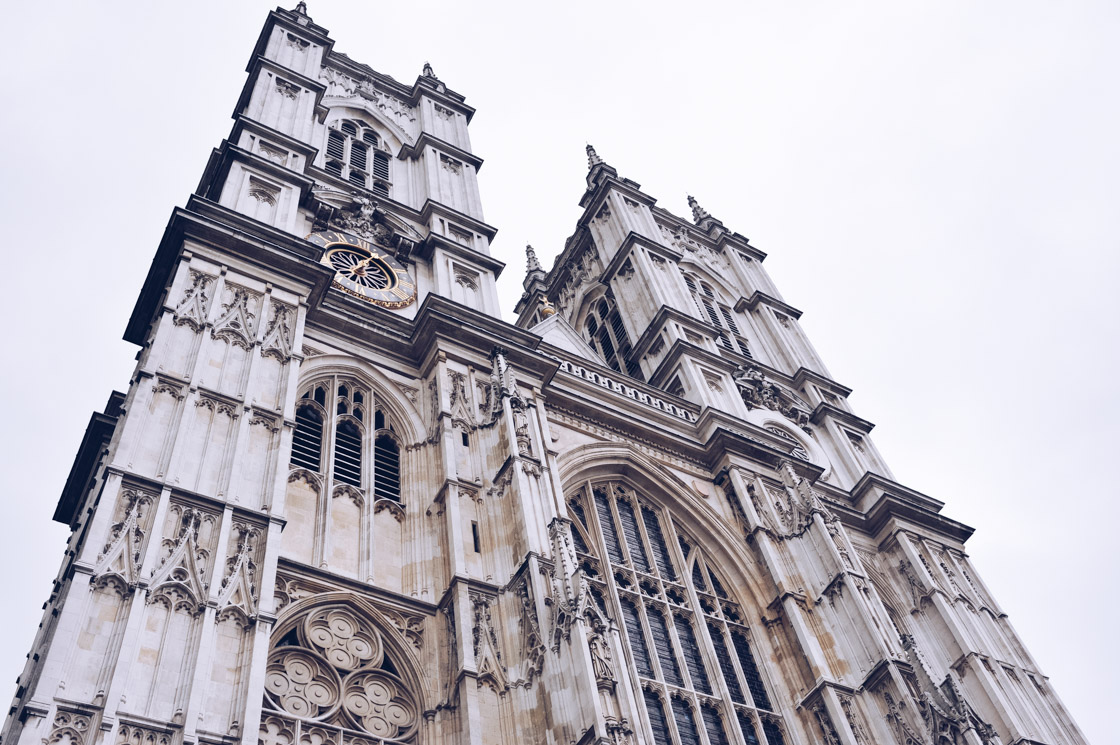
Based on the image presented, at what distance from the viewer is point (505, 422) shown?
2072 cm

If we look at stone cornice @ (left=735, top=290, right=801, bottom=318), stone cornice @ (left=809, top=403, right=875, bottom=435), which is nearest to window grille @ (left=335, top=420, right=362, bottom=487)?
→ stone cornice @ (left=809, top=403, right=875, bottom=435)

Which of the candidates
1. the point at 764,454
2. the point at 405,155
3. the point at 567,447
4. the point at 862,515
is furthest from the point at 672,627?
the point at 405,155

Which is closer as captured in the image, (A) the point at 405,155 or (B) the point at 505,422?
(B) the point at 505,422

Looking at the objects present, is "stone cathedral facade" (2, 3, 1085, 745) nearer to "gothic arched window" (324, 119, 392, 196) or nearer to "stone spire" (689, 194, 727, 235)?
"gothic arched window" (324, 119, 392, 196)

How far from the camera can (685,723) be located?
1903 centimetres

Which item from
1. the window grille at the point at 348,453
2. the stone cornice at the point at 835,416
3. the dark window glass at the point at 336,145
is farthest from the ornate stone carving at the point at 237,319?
the stone cornice at the point at 835,416

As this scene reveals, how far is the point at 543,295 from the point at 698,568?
704 inches

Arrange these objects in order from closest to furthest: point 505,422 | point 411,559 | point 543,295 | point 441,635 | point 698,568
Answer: point 441,635
point 411,559
point 505,422
point 698,568
point 543,295

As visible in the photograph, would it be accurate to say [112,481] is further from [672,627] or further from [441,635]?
[672,627]

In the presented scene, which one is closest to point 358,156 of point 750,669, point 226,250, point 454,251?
point 454,251

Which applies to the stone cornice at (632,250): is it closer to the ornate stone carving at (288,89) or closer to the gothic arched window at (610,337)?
the gothic arched window at (610,337)

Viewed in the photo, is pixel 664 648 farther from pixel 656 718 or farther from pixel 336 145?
pixel 336 145

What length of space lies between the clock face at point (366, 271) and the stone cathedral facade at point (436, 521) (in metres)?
0.09

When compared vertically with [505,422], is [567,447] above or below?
above
